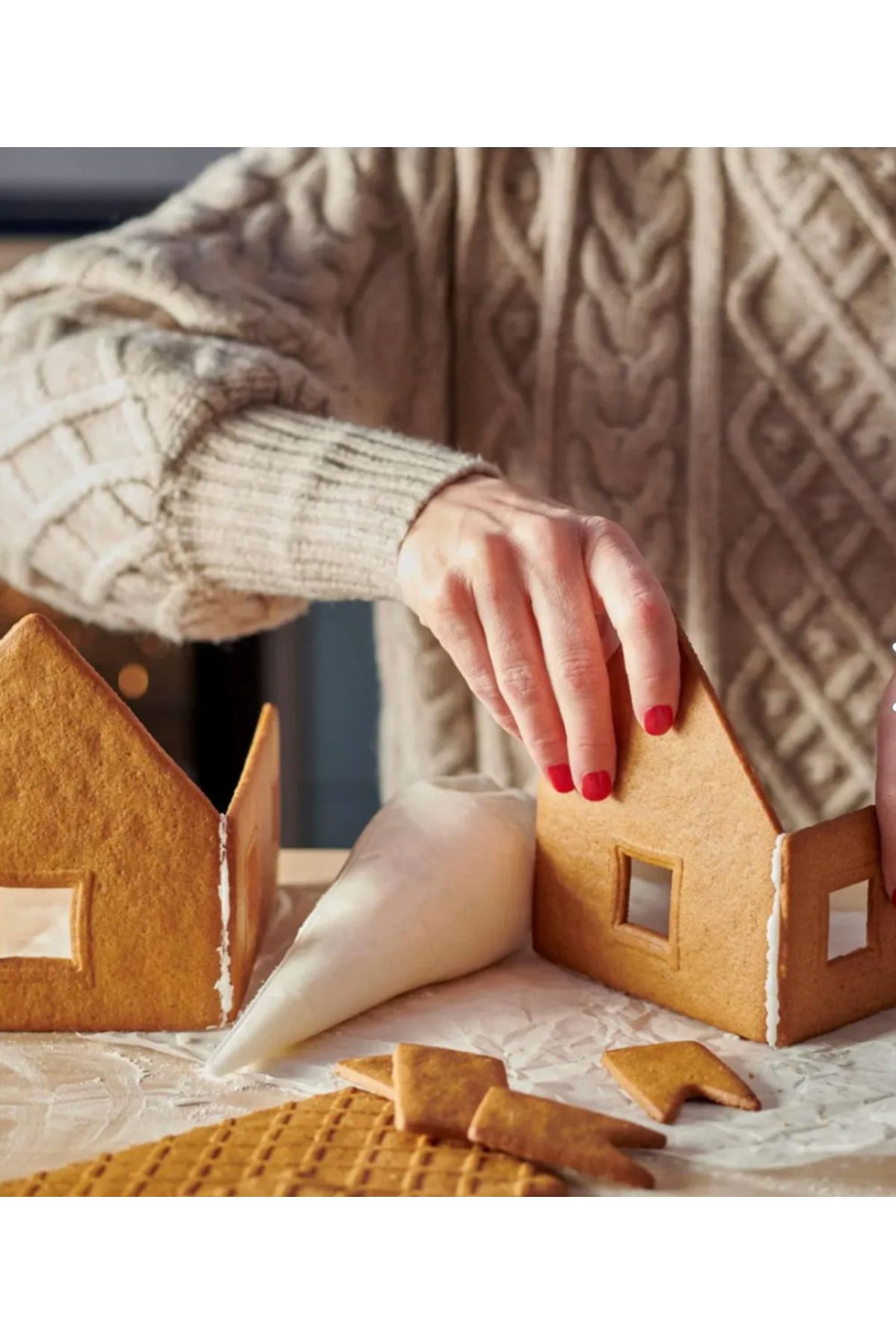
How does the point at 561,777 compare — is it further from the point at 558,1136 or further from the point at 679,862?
the point at 558,1136

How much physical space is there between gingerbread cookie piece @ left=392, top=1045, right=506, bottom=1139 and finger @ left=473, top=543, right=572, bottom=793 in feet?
0.62

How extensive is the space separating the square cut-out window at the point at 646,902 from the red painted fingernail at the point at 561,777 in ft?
0.17

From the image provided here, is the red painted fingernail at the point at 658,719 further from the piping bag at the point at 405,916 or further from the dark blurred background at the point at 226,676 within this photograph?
the dark blurred background at the point at 226,676

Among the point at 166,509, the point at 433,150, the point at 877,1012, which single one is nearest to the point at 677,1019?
the point at 877,1012

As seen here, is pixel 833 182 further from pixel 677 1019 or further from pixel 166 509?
pixel 677 1019

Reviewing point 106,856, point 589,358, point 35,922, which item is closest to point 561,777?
point 106,856

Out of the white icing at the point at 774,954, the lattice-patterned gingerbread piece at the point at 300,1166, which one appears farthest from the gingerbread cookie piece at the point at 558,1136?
the white icing at the point at 774,954

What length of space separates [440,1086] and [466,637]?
261mm

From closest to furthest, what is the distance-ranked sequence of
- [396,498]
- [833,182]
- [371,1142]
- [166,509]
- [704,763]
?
[371,1142] → [704,763] → [396,498] → [166,509] → [833,182]

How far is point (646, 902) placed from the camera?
812 millimetres

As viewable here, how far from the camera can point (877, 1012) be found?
2.40 ft

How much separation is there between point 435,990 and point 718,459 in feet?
1.85

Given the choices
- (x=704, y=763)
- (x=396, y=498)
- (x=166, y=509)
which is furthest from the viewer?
(x=166, y=509)

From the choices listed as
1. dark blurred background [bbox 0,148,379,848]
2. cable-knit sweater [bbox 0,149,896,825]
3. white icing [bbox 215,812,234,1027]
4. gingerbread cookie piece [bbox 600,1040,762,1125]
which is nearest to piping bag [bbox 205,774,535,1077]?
white icing [bbox 215,812,234,1027]
